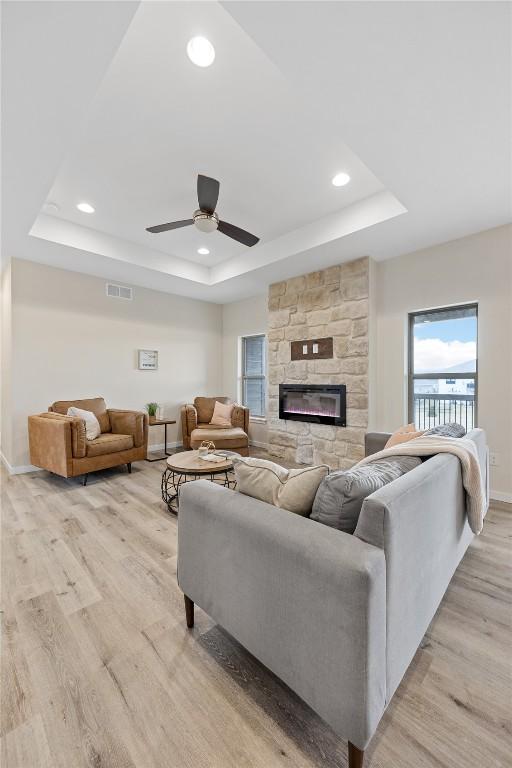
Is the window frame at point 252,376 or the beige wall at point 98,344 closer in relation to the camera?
the beige wall at point 98,344

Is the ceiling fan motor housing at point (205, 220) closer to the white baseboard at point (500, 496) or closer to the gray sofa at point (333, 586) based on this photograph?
the gray sofa at point (333, 586)

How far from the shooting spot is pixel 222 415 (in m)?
5.12

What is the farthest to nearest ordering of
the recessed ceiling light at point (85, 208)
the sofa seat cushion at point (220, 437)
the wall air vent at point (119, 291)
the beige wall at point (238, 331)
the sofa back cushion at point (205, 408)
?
1. the beige wall at point (238, 331)
2. the sofa back cushion at point (205, 408)
3. the wall air vent at point (119, 291)
4. the sofa seat cushion at point (220, 437)
5. the recessed ceiling light at point (85, 208)

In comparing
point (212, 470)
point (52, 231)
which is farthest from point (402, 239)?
point (52, 231)

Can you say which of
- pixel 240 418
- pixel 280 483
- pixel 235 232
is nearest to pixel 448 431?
pixel 280 483

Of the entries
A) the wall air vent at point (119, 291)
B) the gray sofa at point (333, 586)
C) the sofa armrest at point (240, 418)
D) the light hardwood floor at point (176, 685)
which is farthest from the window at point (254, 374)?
the gray sofa at point (333, 586)

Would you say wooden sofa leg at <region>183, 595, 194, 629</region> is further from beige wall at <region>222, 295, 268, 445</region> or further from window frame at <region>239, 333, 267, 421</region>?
window frame at <region>239, 333, 267, 421</region>

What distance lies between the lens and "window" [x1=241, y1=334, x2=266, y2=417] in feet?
18.9

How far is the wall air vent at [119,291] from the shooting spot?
475cm


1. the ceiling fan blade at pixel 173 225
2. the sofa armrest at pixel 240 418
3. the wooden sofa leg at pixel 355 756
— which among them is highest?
the ceiling fan blade at pixel 173 225

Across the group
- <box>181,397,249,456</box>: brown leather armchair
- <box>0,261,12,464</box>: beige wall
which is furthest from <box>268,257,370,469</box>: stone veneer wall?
<box>0,261,12,464</box>: beige wall

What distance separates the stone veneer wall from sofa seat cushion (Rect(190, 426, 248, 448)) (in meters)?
0.66

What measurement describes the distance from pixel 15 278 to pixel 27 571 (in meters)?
3.48

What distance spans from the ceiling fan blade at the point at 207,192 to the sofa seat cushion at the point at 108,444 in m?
2.67
